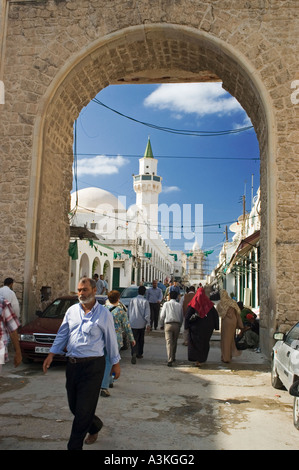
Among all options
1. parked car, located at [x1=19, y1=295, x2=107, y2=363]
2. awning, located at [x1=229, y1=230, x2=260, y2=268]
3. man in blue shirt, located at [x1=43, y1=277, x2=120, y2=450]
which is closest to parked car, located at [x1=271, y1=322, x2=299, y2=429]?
man in blue shirt, located at [x1=43, y1=277, x2=120, y2=450]

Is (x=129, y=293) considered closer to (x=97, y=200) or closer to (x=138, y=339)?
(x=138, y=339)

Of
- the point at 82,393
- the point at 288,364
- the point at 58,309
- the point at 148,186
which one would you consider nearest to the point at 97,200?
the point at 148,186

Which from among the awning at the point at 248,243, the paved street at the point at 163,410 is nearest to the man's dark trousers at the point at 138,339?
the paved street at the point at 163,410

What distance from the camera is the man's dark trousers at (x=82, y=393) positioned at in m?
3.33

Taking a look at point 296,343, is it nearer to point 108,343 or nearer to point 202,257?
point 108,343

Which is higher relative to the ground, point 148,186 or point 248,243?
point 148,186

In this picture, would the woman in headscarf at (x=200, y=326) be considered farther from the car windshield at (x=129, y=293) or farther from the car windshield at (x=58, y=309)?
the car windshield at (x=129, y=293)

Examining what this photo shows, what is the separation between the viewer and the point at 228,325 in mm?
8797

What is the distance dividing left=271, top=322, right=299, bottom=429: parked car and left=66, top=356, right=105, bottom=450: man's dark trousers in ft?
6.57

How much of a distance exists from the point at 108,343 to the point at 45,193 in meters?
7.41

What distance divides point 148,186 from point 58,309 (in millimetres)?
54712

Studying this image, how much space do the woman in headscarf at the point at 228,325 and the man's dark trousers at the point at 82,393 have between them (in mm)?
5632

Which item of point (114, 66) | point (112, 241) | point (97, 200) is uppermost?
point (97, 200)

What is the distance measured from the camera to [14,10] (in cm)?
1057
